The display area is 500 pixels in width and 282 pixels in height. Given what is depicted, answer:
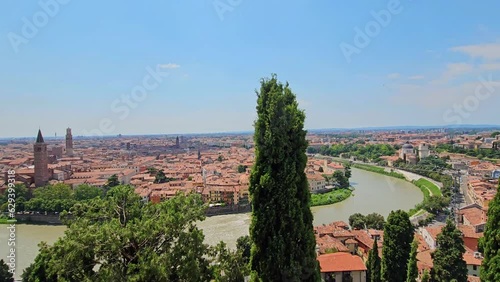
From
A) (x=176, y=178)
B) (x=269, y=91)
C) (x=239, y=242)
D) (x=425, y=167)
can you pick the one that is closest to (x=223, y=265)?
(x=269, y=91)

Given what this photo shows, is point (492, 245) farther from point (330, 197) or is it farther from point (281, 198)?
point (330, 197)

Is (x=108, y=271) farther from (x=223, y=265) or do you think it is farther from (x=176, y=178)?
(x=176, y=178)

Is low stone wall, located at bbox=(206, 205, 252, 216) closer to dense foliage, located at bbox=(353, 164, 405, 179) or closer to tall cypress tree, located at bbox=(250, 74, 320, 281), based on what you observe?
tall cypress tree, located at bbox=(250, 74, 320, 281)

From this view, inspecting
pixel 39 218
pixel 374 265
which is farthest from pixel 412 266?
pixel 39 218

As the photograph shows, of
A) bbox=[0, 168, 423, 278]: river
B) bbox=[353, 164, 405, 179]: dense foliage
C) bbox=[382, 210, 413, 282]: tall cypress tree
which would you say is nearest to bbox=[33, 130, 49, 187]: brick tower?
bbox=[0, 168, 423, 278]: river

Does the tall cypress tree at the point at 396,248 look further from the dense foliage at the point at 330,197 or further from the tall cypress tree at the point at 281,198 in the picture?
the dense foliage at the point at 330,197

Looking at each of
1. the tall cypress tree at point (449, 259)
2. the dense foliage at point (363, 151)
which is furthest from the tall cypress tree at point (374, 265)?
the dense foliage at point (363, 151)
